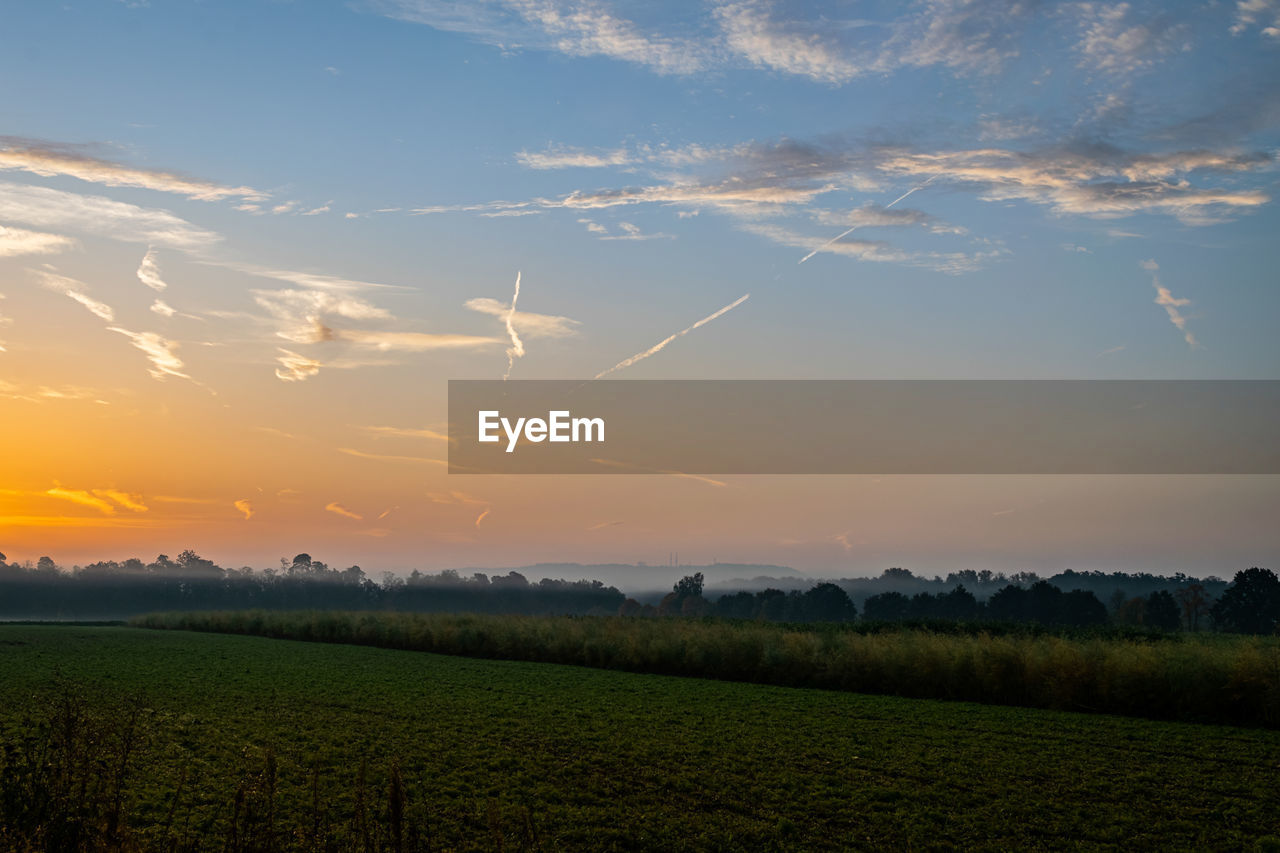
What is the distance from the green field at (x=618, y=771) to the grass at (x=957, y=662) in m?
1.99

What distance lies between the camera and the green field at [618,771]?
38.3 feet

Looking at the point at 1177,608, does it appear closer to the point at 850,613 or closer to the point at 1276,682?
the point at 850,613

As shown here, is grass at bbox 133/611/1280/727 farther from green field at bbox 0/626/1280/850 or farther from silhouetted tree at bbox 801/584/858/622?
silhouetted tree at bbox 801/584/858/622

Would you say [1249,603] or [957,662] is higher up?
[957,662]

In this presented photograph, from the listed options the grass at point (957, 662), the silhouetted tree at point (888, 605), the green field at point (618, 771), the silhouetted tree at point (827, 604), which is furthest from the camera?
the silhouetted tree at point (827, 604)

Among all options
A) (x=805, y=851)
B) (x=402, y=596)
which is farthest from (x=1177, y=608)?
(x=402, y=596)

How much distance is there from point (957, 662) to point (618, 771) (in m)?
18.1

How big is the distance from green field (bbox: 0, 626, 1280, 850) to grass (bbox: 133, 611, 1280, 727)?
1.99 meters

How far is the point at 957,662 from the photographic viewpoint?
3002cm

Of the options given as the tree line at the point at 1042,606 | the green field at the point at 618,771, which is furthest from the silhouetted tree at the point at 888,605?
the green field at the point at 618,771

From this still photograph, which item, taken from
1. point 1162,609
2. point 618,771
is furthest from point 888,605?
point 618,771

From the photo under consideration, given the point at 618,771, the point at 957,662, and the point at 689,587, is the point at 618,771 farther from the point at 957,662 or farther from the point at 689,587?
the point at 689,587

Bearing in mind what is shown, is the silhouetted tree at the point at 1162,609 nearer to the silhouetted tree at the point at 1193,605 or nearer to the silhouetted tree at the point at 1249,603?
the silhouetted tree at the point at 1249,603

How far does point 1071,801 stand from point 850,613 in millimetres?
122568
